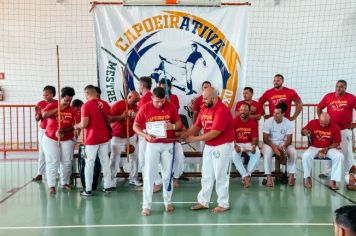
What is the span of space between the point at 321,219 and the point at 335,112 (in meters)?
2.85

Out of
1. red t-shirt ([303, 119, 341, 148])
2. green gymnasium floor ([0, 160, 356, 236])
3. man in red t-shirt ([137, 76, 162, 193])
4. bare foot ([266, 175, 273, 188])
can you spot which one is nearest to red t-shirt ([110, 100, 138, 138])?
man in red t-shirt ([137, 76, 162, 193])

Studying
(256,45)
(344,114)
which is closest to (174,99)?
(344,114)

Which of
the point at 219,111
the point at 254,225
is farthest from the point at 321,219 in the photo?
the point at 219,111

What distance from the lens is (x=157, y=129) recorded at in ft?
18.7

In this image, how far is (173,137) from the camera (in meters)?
5.81

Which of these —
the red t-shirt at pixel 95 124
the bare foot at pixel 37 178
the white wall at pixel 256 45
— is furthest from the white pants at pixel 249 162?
the white wall at pixel 256 45

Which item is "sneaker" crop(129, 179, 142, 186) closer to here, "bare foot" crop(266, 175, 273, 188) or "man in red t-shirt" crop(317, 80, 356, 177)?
"bare foot" crop(266, 175, 273, 188)

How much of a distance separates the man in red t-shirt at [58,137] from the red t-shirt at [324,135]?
4301 mm

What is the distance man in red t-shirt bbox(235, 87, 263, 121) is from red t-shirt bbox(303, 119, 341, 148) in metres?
1.05

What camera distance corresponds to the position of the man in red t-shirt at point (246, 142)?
764 centimetres

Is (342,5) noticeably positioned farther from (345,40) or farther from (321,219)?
(321,219)

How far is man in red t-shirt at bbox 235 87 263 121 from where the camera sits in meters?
7.98

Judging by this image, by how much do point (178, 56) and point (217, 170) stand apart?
10.2ft

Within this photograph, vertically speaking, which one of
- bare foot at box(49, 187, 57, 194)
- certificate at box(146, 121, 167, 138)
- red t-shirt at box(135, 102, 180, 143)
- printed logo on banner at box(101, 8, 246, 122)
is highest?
printed logo on banner at box(101, 8, 246, 122)
